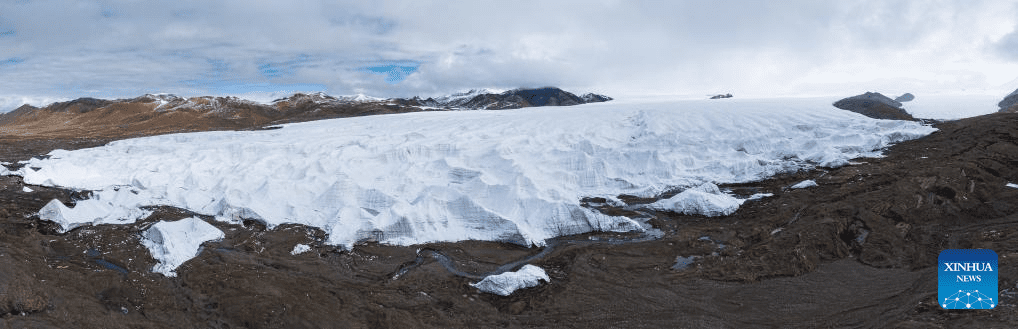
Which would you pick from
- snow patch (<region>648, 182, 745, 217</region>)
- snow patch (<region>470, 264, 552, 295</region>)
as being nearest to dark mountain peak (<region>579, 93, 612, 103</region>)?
snow patch (<region>648, 182, 745, 217</region>)

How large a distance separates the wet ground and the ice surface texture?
0.85 m

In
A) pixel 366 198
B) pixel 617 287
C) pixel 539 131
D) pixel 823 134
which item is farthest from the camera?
pixel 539 131

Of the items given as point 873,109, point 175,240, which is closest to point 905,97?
point 873,109

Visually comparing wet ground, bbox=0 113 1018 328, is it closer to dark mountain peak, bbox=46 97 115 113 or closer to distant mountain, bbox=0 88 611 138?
distant mountain, bbox=0 88 611 138

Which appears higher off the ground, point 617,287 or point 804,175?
point 804,175

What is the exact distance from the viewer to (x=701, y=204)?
12.8m

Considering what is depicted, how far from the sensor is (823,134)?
20.0m

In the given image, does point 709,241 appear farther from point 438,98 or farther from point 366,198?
point 438,98

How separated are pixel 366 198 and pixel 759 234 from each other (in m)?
10.0

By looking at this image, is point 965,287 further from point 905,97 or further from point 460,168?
point 905,97

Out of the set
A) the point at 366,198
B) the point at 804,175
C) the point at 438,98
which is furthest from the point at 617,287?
the point at 438,98

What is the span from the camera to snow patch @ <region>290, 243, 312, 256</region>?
1095 cm

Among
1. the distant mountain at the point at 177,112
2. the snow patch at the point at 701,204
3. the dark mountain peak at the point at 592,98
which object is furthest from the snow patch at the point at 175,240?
the dark mountain peak at the point at 592,98

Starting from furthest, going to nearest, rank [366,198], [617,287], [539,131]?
[539,131], [366,198], [617,287]
